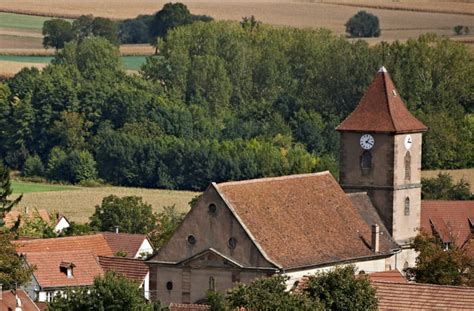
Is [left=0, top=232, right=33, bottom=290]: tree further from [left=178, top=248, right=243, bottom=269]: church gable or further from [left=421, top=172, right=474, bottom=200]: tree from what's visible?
[left=421, top=172, right=474, bottom=200]: tree

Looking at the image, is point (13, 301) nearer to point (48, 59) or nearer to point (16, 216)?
point (16, 216)

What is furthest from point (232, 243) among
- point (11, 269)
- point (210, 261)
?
point (11, 269)

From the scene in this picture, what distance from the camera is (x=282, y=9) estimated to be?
18100 centimetres

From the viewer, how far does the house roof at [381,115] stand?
314ft

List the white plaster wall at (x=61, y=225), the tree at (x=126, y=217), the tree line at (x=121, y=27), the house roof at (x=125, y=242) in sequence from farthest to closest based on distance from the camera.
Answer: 1. the tree line at (x=121, y=27)
2. the white plaster wall at (x=61, y=225)
3. the tree at (x=126, y=217)
4. the house roof at (x=125, y=242)

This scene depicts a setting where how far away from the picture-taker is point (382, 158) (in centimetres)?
9556

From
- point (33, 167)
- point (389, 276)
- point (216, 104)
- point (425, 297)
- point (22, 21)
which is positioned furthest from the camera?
point (22, 21)

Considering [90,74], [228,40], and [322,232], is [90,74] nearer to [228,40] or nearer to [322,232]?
[228,40]

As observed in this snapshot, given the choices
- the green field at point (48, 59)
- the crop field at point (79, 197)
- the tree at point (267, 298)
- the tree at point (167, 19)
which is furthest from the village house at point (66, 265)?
the tree at point (167, 19)

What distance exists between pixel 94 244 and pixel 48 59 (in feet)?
275

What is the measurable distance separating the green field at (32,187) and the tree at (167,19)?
141 feet

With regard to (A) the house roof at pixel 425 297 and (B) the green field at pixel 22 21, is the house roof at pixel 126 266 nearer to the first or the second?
(A) the house roof at pixel 425 297

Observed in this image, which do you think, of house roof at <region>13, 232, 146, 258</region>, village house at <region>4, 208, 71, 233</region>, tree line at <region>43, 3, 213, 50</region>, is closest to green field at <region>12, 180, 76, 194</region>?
village house at <region>4, 208, 71, 233</region>

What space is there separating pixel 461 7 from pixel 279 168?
30.9 m
